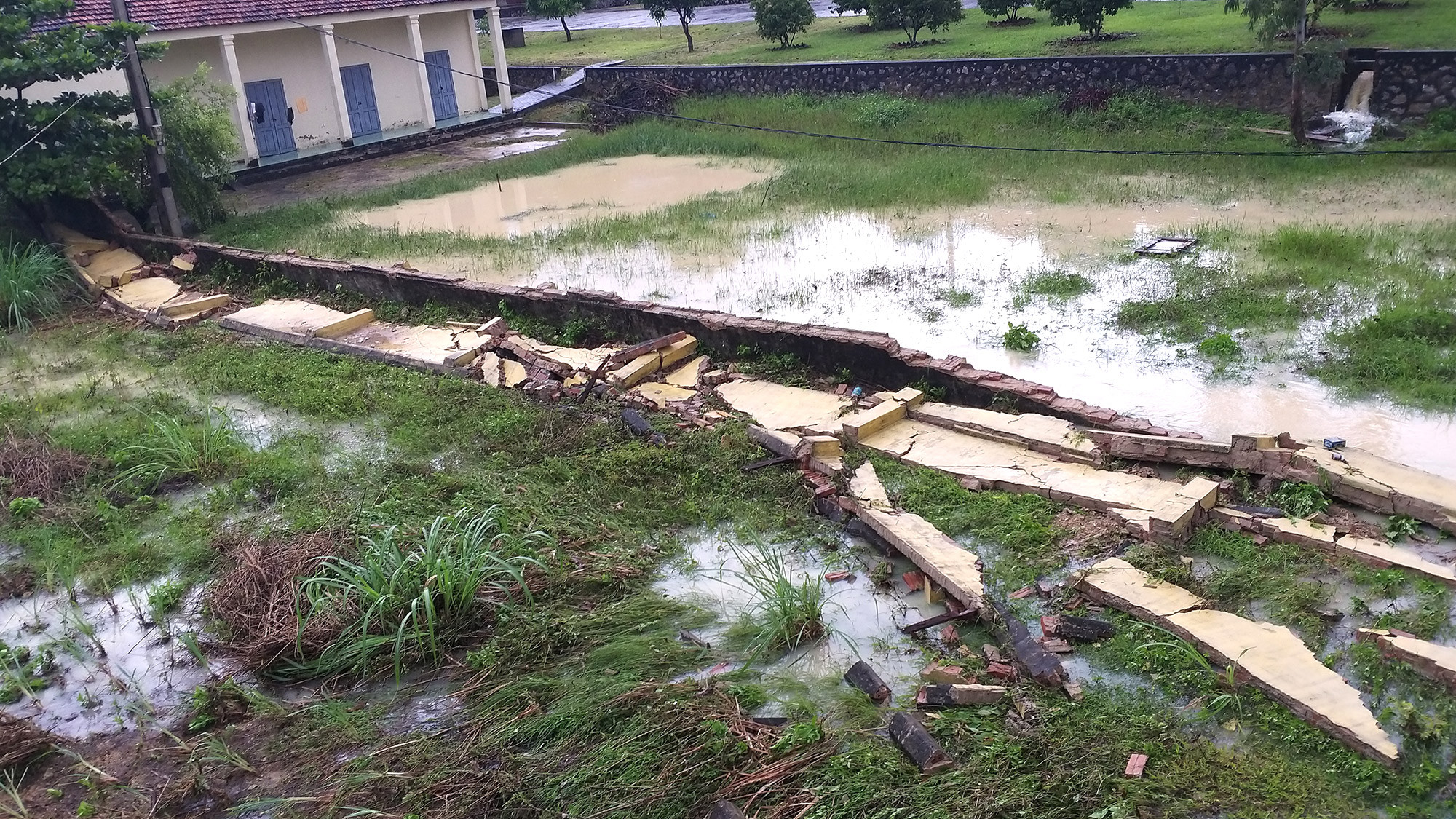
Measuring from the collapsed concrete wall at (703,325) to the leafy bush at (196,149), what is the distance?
242cm

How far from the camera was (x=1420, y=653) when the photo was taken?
179 inches

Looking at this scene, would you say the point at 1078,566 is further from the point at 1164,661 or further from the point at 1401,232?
the point at 1401,232

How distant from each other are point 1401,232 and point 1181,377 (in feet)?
15.8

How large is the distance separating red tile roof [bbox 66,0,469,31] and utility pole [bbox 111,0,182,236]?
449cm

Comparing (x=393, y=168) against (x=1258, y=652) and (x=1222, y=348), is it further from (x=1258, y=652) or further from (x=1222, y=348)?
(x=1258, y=652)

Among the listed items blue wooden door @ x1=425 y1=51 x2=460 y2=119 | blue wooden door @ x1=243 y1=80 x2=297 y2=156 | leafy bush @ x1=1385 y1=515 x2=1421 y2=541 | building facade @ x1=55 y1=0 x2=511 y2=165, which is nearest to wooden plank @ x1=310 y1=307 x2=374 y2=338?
leafy bush @ x1=1385 y1=515 x2=1421 y2=541

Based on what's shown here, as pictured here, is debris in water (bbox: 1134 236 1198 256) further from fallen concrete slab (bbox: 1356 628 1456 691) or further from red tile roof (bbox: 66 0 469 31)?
red tile roof (bbox: 66 0 469 31)

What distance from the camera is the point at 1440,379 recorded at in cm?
777

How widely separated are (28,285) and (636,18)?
2905 centimetres

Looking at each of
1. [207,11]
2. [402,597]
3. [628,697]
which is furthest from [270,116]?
[628,697]

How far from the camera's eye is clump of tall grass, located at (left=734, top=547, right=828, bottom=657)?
526cm

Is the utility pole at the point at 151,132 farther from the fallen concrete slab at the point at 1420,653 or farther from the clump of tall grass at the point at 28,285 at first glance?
the fallen concrete slab at the point at 1420,653

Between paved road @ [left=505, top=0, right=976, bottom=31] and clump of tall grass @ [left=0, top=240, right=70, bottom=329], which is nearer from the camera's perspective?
clump of tall grass @ [left=0, top=240, right=70, bottom=329]

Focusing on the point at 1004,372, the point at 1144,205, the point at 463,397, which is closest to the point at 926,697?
the point at 1004,372
